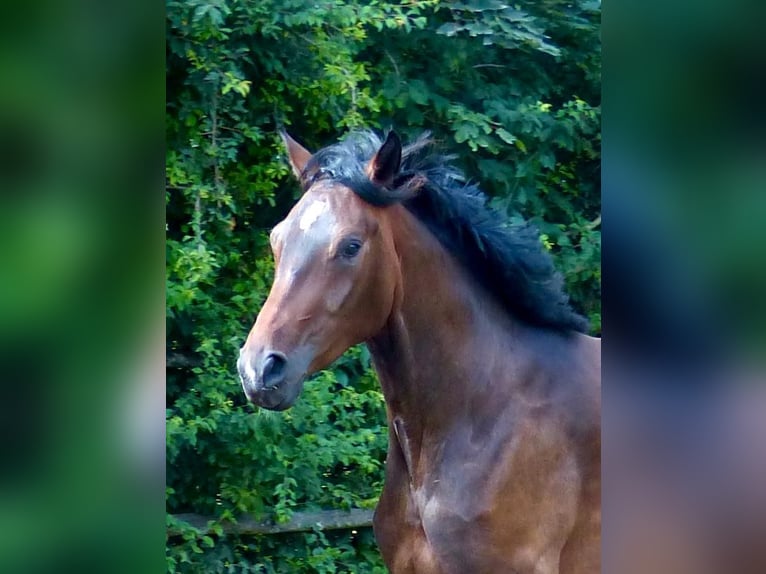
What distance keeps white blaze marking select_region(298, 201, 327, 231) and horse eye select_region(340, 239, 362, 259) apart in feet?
0.27

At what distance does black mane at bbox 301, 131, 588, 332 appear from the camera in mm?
1831

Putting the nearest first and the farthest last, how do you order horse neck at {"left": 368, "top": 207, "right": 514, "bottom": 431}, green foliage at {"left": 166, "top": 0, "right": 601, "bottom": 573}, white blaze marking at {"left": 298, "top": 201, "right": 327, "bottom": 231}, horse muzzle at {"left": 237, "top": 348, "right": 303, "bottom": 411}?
horse muzzle at {"left": 237, "top": 348, "right": 303, "bottom": 411} → white blaze marking at {"left": 298, "top": 201, "right": 327, "bottom": 231} → horse neck at {"left": 368, "top": 207, "right": 514, "bottom": 431} → green foliage at {"left": 166, "top": 0, "right": 601, "bottom": 573}

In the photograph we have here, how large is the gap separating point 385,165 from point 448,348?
1.35 feet

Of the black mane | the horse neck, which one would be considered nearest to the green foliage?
the black mane

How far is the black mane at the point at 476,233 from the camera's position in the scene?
6.01 ft

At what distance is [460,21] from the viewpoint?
2.56m

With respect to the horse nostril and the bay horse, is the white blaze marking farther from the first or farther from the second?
the horse nostril

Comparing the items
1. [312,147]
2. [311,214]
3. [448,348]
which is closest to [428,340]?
[448,348]

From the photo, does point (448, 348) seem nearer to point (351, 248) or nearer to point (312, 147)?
point (351, 248)

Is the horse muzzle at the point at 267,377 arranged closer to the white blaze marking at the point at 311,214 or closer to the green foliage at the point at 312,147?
the white blaze marking at the point at 311,214

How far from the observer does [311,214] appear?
5.57 feet
